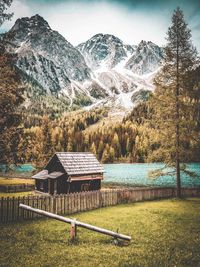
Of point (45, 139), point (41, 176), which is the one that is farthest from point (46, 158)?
point (41, 176)

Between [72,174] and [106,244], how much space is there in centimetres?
2149

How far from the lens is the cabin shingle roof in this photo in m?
35.2

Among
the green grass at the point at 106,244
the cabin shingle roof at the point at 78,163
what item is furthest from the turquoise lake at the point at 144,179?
the green grass at the point at 106,244

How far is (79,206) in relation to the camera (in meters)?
22.7

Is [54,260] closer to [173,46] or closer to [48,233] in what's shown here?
[48,233]

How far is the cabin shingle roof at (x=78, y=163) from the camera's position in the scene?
35.2 meters

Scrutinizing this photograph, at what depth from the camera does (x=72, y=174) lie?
3438 centimetres

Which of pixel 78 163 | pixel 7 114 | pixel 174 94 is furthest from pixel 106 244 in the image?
pixel 78 163

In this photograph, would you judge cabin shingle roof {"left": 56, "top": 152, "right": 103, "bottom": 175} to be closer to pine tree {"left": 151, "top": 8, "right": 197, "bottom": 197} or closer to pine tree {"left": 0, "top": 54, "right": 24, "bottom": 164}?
pine tree {"left": 151, "top": 8, "right": 197, "bottom": 197}

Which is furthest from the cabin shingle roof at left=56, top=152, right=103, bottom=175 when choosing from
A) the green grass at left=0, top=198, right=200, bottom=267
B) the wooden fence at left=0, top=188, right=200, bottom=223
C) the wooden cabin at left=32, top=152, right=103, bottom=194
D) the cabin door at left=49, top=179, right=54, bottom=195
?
the green grass at left=0, top=198, right=200, bottom=267

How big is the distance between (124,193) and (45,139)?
28617mm

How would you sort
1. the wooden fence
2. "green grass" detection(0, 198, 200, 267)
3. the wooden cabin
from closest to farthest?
"green grass" detection(0, 198, 200, 267) < the wooden fence < the wooden cabin

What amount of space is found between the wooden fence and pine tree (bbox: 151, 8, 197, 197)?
3.37 m

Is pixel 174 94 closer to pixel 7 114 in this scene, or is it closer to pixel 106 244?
pixel 7 114
